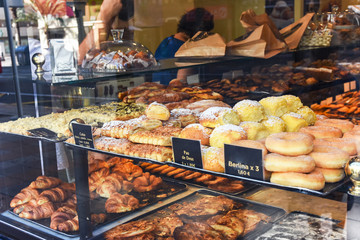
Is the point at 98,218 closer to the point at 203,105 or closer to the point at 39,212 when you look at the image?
the point at 39,212

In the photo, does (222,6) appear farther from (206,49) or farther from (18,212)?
(18,212)

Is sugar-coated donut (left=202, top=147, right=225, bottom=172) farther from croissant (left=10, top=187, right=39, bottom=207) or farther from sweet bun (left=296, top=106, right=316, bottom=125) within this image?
croissant (left=10, top=187, right=39, bottom=207)

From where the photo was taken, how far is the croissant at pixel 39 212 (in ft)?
6.24

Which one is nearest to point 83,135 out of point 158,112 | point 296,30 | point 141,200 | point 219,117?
point 158,112

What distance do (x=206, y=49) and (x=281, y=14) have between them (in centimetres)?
56

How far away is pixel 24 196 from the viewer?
2090 millimetres

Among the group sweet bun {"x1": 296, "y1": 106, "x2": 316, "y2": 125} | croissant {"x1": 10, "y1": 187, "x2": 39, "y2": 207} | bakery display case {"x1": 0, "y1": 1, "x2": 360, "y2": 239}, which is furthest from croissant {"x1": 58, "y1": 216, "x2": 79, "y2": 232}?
sweet bun {"x1": 296, "y1": 106, "x2": 316, "y2": 125}

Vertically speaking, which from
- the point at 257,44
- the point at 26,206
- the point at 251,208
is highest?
the point at 257,44

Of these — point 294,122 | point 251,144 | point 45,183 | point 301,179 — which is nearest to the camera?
point 301,179

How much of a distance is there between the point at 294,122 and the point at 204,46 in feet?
2.45

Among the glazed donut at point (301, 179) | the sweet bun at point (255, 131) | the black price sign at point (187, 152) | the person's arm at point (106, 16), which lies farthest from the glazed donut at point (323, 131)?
the person's arm at point (106, 16)

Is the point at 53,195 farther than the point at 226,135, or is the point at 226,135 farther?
the point at 53,195

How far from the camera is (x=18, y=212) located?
2000mm

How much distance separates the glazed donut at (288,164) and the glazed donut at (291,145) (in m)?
0.02
